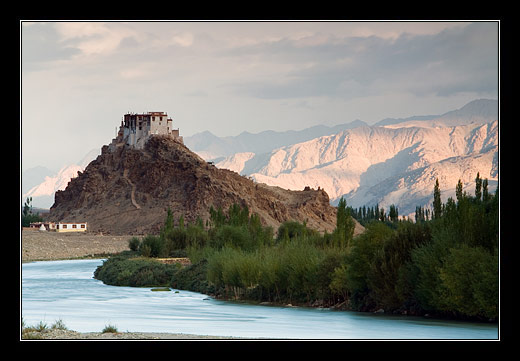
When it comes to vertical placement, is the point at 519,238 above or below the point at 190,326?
above

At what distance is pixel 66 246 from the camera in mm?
75000

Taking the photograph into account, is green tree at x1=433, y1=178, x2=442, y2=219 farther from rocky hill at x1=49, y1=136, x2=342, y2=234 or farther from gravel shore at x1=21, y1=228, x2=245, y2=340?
rocky hill at x1=49, y1=136, x2=342, y2=234

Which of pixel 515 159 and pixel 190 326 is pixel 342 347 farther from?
pixel 190 326

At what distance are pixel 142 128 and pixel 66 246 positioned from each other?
49125 mm

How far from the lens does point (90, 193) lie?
384 feet

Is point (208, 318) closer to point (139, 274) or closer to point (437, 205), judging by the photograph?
point (437, 205)

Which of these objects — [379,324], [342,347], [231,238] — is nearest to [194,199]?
[231,238]

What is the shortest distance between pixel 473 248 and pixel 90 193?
10108 centimetres

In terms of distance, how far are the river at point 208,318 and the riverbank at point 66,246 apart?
31.5 m

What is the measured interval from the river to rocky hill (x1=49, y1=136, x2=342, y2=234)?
68095 mm

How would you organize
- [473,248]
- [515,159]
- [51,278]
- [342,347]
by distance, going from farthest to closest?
[51,278]
[473,248]
[515,159]
[342,347]

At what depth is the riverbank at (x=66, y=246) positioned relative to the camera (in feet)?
219

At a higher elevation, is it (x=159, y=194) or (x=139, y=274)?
(x=159, y=194)

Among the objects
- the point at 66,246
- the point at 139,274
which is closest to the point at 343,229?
the point at 139,274
